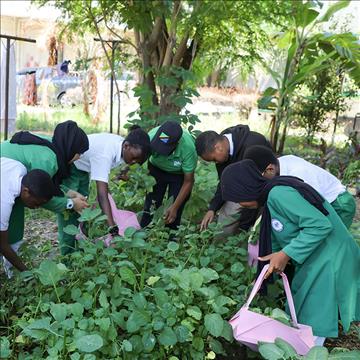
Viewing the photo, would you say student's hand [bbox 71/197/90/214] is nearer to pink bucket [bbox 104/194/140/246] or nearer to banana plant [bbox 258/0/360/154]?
pink bucket [bbox 104/194/140/246]

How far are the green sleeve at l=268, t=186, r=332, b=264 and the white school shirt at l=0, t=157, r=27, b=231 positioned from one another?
50.6 inches

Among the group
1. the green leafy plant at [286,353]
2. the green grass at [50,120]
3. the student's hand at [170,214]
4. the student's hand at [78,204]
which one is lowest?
the green grass at [50,120]

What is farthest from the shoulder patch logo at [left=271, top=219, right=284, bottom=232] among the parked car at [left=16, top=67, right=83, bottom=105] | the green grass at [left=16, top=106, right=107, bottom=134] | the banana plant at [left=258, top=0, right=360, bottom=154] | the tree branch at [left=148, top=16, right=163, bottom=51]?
the parked car at [left=16, top=67, right=83, bottom=105]

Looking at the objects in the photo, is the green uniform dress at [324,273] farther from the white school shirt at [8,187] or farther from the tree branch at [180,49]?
the tree branch at [180,49]

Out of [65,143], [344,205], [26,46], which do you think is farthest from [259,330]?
[26,46]

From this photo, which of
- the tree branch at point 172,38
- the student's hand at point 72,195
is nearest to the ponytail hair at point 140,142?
the student's hand at point 72,195

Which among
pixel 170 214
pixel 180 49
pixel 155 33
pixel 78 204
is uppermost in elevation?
pixel 155 33

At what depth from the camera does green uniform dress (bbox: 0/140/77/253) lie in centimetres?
284

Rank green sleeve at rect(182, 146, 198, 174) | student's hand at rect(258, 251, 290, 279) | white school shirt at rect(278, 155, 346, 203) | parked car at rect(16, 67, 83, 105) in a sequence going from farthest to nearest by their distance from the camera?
parked car at rect(16, 67, 83, 105), green sleeve at rect(182, 146, 198, 174), white school shirt at rect(278, 155, 346, 203), student's hand at rect(258, 251, 290, 279)

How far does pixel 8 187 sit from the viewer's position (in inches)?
102

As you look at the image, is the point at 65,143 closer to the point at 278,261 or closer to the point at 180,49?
the point at 278,261

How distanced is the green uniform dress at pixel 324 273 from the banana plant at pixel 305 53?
550 centimetres

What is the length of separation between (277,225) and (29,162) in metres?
1.41

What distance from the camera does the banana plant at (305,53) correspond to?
25.3 ft
